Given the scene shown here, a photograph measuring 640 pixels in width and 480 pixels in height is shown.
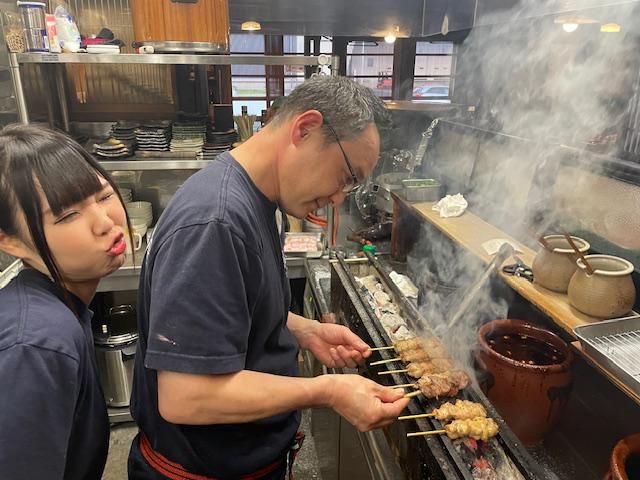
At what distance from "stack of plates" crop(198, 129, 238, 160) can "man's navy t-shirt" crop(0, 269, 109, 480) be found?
2.87 m

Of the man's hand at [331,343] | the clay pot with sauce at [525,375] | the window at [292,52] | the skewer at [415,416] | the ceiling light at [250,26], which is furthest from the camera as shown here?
the window at [292,52]

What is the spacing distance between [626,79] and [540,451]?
186cm

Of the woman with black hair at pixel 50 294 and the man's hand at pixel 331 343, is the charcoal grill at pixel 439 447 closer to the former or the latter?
the man's hand at pixel 331 343

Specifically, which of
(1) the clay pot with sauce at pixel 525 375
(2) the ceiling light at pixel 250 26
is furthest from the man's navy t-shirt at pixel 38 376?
(2) the ceiling light at pixel 250 26

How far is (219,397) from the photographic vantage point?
143 centimetres

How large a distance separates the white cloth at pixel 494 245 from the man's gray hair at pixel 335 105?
66.3 inches

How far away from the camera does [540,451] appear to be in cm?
219

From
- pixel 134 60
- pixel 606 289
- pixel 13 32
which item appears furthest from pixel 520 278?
pixel 13 32

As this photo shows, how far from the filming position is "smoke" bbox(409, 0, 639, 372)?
8.15ft

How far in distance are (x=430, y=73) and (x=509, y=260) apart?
178 inches

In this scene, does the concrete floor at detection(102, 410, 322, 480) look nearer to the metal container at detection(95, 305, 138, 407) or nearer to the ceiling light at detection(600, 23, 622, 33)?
the metal container at detection(95, 305, 138, 407)

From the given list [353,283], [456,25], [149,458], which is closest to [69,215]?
[149,458]

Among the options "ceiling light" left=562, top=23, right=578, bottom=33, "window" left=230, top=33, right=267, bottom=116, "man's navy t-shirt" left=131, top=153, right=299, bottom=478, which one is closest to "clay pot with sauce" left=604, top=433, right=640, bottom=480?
"man's navy t-shirt" left=131, top=153, right=299, bottom=478

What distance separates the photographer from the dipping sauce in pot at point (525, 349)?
2268 mm
